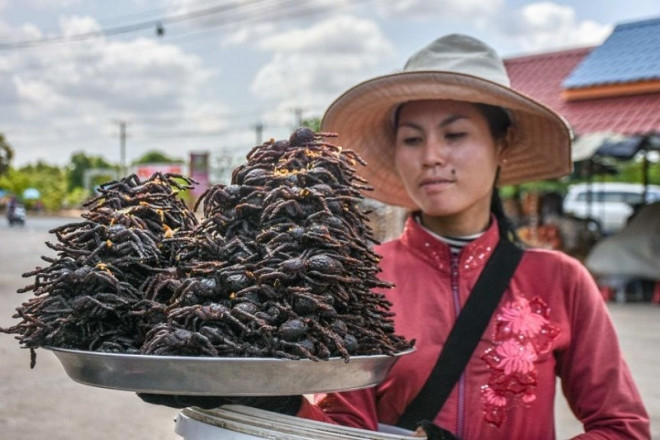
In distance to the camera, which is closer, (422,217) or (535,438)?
(535,438)

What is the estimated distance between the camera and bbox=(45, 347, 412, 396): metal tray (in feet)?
3.95

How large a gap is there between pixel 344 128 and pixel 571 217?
11.5 metres

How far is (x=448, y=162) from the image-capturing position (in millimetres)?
1923

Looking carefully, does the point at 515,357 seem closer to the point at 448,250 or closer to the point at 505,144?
the point at 448,250

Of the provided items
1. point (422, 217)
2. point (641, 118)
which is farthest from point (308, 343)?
point (641, 118)

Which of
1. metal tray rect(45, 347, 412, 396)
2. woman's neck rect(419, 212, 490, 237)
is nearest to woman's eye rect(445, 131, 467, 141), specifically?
Result: woman's neck rect(419, 212, 490, 237)

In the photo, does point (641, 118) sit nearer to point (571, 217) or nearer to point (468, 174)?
point (571, 217)

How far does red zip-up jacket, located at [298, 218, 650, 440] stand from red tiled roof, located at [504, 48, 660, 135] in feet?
27.5

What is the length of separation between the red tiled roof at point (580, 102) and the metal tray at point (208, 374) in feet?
30.3

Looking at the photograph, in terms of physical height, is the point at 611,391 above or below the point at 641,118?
below

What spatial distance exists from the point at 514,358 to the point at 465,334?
4.8 inches

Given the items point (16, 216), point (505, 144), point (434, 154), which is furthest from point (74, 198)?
point (434, 154)

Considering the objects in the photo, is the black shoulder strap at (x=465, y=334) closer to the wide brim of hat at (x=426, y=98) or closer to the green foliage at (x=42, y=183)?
the wide brim of hat at (x=426, y=98)

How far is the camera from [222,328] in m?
1.25
